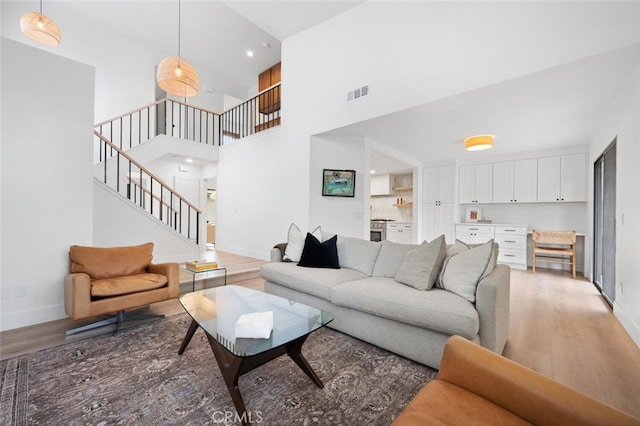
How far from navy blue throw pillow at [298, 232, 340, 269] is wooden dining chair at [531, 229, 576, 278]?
4259mm

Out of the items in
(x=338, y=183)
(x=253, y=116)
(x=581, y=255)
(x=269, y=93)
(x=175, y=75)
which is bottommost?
(x=581, y=255)

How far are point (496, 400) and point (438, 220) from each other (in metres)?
6.08

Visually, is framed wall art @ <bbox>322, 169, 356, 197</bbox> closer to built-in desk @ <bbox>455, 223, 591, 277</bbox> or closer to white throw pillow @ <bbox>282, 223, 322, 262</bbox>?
white throw pillow @ <bbox>282, 223, 322, 262</bbox>

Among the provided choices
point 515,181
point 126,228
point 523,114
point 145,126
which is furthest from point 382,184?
point 145,126

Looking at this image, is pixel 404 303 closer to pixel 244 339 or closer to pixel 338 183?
pixel 244 339

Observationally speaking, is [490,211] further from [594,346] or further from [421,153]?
[594,346]

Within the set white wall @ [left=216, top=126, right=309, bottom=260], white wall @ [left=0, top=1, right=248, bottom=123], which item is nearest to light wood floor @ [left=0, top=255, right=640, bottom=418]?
white wall @ [left=216, top=126, right=309, bottom=260]

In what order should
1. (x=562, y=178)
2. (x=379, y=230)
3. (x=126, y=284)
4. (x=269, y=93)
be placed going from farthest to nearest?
(x=379, y=230)
(x=269, y=93)
(x=562, y=178)
(x=126, y=284)

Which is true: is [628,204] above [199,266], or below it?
above

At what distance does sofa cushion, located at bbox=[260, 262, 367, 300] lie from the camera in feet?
8.43

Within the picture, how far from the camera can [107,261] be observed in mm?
2703

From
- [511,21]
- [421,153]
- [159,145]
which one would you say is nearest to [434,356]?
[511,21]

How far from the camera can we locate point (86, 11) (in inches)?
225

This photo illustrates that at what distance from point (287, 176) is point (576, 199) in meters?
5.43
